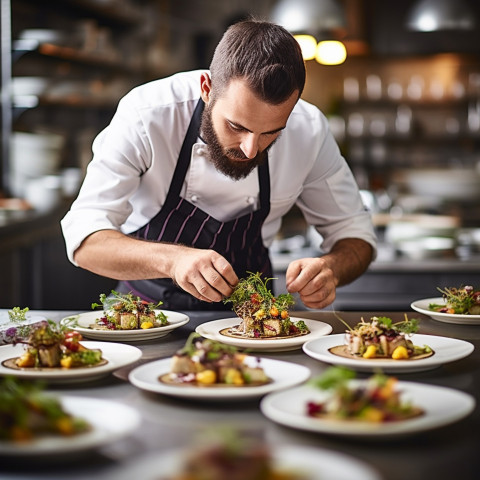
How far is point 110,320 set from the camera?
2043mm

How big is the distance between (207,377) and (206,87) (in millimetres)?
1136

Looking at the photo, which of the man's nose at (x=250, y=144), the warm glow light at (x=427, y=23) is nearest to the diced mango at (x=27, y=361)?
the man's nose at (x=250, y=144)

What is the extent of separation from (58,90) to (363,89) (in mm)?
5111

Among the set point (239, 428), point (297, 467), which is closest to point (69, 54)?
point (239, 428)

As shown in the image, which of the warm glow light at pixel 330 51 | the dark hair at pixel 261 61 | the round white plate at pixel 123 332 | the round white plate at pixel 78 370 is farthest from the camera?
the warm glow light at pixel 330 51

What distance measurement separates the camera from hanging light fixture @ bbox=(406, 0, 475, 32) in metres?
4.60

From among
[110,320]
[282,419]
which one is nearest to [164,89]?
[110,320]

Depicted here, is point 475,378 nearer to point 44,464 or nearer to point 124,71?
point 44,464

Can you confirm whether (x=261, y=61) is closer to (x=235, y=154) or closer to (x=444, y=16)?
(x=235, y=154)

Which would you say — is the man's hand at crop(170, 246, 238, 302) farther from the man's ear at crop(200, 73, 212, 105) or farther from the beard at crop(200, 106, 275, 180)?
the man's ear at crop(200, 73, 212, 105)

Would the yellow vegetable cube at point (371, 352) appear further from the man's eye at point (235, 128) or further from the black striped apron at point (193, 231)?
the black striped apron at point (193, 231)

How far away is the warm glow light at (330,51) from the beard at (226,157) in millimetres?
2718

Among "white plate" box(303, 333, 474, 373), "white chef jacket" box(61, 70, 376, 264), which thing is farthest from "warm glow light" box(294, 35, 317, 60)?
"white plate" box(303, 333, 474, 373)

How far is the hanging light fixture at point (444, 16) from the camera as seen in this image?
15.1 ft
